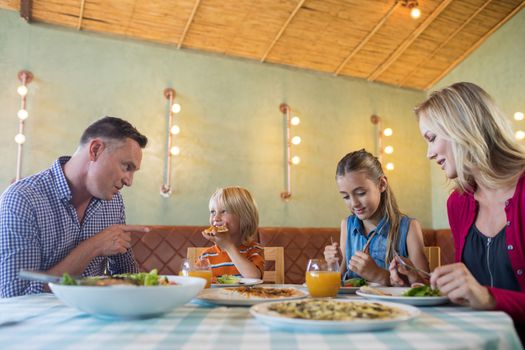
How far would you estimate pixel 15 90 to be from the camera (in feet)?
13.9

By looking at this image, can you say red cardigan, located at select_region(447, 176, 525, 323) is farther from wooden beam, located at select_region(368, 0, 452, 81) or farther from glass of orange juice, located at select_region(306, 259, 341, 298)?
wooden beam, located at select_region(368, 0, 452, 81)

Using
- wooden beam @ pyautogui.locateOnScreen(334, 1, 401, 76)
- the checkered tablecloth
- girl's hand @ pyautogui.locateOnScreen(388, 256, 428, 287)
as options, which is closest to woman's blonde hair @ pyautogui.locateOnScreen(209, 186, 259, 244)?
girl's hand @ pyautogui.locateOnScreen(388, 256, 428, 287)

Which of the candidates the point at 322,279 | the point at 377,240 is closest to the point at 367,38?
the point at 377,240

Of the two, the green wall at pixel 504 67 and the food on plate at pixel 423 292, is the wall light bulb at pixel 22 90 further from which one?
the green wall at pixel 504 67

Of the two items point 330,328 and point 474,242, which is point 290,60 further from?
point 330,328

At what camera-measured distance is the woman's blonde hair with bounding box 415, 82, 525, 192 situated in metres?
1.61

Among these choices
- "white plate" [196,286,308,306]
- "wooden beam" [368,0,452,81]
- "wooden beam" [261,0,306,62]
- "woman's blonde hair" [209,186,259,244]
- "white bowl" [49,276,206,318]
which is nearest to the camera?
"white bowl" [49,276,206,318]

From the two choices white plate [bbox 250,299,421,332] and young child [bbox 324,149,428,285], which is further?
young child [bbox 324,149,428,285]

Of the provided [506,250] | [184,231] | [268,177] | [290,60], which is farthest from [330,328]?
[290,60]

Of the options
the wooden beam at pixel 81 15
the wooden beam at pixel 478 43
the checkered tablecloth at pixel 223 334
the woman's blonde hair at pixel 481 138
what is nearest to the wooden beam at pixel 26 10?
the wooden beam at pixel 81 15

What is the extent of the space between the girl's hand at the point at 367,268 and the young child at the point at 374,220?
1.19 feet

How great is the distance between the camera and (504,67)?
474 centimetres

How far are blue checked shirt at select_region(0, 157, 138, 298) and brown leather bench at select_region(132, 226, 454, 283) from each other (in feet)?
6.43

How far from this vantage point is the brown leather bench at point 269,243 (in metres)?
4.09
